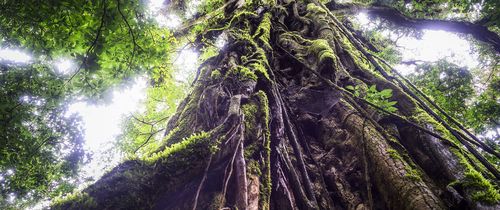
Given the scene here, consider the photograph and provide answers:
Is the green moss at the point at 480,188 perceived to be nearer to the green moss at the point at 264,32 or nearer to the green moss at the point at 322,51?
the green moss at the point at 322,51

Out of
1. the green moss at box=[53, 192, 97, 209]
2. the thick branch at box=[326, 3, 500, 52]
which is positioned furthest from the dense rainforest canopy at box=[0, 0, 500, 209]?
the thick branch at box=[326, 3, 500, 52]

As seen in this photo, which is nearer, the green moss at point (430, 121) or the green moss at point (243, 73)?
the green moss at point (430, 121)

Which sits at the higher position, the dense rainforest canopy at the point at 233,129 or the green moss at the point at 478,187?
the dense rainforest canopy at the point at 233,129

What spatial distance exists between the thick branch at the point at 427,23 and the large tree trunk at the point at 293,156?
171 inches

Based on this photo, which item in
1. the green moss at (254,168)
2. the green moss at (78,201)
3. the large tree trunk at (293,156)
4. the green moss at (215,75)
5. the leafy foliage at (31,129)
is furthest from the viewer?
the green moss at (215,75)

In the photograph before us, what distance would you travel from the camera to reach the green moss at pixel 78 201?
1671 mm

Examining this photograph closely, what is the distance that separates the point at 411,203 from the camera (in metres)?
2.07

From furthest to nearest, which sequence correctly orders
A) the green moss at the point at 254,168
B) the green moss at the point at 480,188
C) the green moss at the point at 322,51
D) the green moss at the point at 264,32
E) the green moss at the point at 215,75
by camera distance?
the green moss at the point at 264,32 → the green moss at the point at 322,51 → the green moss at the point at 215,75 → the green moss at the point at 254,168 → the green moss at the point at 480,188

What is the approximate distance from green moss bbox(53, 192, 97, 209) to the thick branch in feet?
25.5

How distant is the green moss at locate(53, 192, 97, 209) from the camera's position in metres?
1.67

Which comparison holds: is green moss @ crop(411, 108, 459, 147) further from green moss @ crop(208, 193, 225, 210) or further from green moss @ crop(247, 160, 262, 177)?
green moss @ crop(208, 193, 225, 210)

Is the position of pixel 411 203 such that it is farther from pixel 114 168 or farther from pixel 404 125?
pixel 114 168

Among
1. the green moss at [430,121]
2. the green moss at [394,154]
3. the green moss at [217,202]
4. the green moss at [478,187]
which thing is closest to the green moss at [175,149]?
the green moss at [217,202]

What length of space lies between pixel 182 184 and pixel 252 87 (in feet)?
4.81
